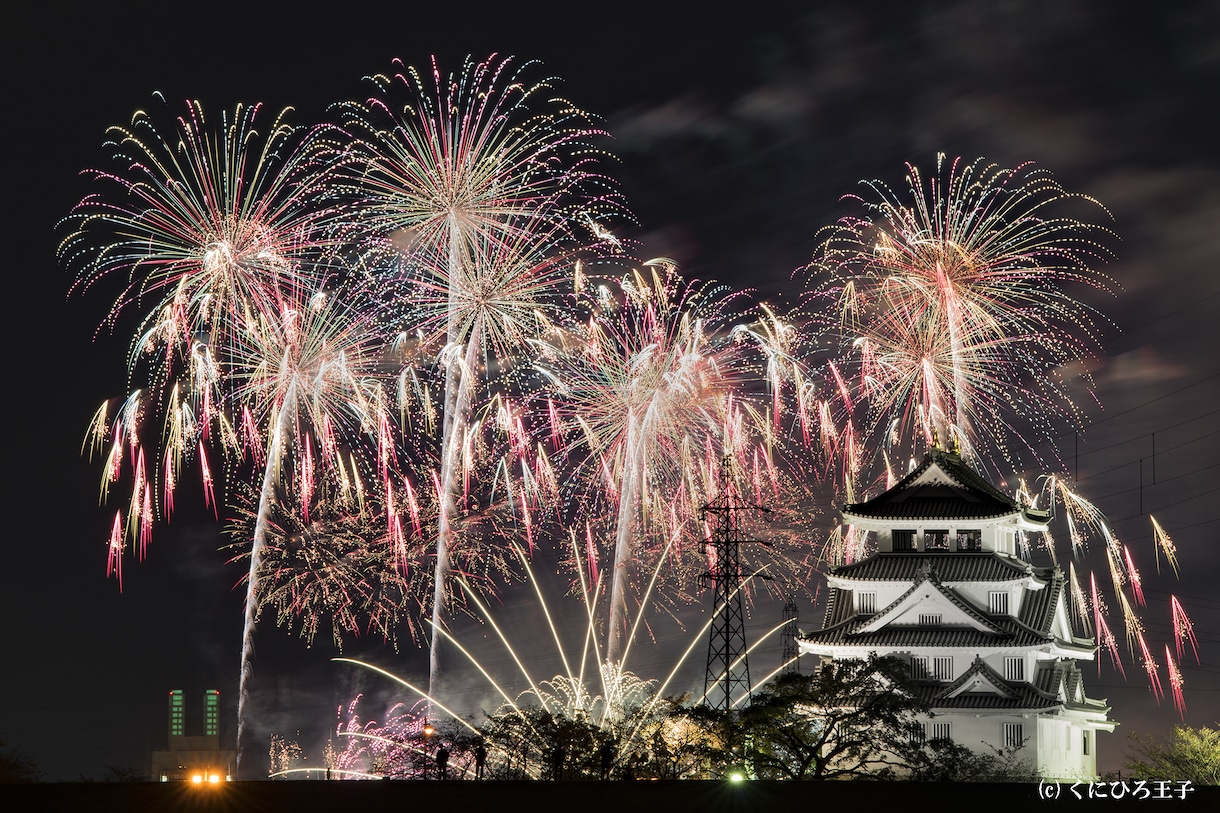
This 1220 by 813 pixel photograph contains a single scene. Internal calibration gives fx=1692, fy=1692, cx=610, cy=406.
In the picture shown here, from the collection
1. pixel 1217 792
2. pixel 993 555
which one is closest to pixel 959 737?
pixel 993 555

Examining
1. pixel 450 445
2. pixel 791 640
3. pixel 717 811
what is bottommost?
pixel 717 811

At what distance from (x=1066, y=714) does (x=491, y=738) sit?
21.9 meters

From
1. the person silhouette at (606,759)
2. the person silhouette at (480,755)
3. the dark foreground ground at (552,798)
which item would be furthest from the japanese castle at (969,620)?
the dark foreground ground at (552,798)

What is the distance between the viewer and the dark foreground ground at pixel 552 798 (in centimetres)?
3484

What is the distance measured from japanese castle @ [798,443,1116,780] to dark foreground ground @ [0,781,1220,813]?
20.1 meters

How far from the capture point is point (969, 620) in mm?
59875

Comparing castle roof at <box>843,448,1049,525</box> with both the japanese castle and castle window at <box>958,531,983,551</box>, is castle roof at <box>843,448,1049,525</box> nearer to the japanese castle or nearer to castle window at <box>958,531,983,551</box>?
the japanese castle

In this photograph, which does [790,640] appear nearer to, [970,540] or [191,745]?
[970,540]

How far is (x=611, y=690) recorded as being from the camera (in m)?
58.0

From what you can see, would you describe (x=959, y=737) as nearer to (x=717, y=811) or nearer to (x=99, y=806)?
(x=717, y=811)

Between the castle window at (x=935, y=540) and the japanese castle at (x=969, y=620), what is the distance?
50 mm

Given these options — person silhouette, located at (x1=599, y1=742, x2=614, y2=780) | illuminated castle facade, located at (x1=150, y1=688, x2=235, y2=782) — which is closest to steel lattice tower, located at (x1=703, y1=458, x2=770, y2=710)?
person silhouette, located at (x1=599, y1=742, x2=614, y2=780)

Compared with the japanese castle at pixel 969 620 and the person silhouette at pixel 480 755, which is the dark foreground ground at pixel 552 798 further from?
the japanese castle at pixel 969 620

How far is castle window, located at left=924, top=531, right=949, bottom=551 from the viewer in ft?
206
